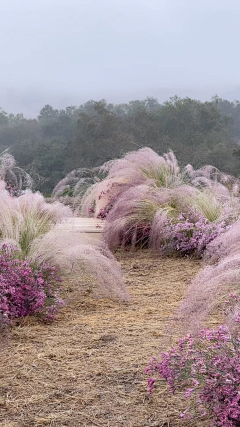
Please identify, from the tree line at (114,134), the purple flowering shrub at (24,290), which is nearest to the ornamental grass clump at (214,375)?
the purple flowering shrub at (24,290)

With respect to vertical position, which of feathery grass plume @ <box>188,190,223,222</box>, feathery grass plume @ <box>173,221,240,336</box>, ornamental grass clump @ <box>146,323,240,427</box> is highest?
feathery grass plume @ <box>173,221,240,336</box>

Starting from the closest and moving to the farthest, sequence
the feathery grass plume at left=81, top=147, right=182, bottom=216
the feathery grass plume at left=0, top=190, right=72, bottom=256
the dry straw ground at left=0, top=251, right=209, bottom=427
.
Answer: the dry straw ground at left=0, top=251, right=209, bottom=427
the feathery grass plume at left=0, top=190, right=72, bottom=256
the feathery grass plume at left=81, top=147, right=182, bottom=216

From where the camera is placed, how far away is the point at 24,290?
298 cm

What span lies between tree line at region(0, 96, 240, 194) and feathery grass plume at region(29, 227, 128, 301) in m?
10.8

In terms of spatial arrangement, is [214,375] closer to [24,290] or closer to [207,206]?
[24,290]

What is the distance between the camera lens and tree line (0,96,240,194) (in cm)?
1487

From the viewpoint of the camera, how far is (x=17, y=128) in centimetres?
1622

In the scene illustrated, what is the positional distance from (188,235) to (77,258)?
2.12 m

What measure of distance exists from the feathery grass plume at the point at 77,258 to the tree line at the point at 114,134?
10.8 m

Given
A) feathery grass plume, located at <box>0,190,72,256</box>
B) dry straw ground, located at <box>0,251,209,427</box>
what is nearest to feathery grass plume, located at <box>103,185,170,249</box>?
feathery grass plume, located at <box>0,190,72,256</box>

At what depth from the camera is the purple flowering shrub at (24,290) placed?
113 inches

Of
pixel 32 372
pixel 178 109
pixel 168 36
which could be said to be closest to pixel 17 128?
pixel 178 109

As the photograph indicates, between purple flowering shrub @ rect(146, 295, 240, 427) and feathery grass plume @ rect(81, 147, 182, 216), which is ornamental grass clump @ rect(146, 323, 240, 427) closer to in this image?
purple flowering shrub @ rect(146, 295, 240, 427)

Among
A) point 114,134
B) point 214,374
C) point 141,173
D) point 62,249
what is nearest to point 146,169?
point 141,173
